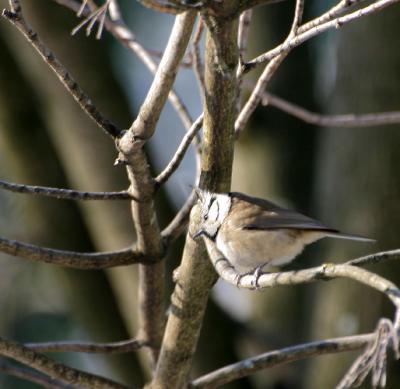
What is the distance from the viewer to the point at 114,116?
12.2 feet

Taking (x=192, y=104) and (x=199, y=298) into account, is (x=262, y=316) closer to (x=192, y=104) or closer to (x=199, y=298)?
(x=199, y=298)

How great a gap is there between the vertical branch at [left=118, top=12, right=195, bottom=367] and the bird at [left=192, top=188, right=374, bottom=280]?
0.41m

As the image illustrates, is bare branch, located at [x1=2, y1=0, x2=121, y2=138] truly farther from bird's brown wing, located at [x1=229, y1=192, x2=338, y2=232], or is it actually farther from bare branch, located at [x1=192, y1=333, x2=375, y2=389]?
bird's brown wing, located at [x1=229, y1=192, x2=338, y2=232]

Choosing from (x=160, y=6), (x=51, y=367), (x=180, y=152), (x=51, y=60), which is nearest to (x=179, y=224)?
(x=180, y=152)

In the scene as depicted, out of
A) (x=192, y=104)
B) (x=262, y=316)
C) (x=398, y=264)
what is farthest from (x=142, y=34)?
(x=398, y=264)

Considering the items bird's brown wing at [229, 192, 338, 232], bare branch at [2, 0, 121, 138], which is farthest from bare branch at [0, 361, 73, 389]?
bird's brown wing at [229, 192, 338, 232]

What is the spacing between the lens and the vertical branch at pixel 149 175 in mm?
1739

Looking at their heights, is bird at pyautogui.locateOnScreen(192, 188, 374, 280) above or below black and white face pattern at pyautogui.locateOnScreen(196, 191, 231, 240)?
below

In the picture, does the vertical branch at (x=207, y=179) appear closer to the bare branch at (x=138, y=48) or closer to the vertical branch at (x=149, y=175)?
the vertical branch at (x=149, y=175)

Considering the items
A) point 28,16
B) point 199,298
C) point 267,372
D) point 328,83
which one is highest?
point 28,16

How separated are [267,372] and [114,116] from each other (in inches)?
60.5

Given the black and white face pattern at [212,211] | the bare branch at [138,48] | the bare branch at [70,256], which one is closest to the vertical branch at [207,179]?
the black and white face pattern at [212,211]

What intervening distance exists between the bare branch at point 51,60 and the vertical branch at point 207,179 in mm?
276

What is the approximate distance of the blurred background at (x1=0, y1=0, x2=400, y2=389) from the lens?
358 cm
